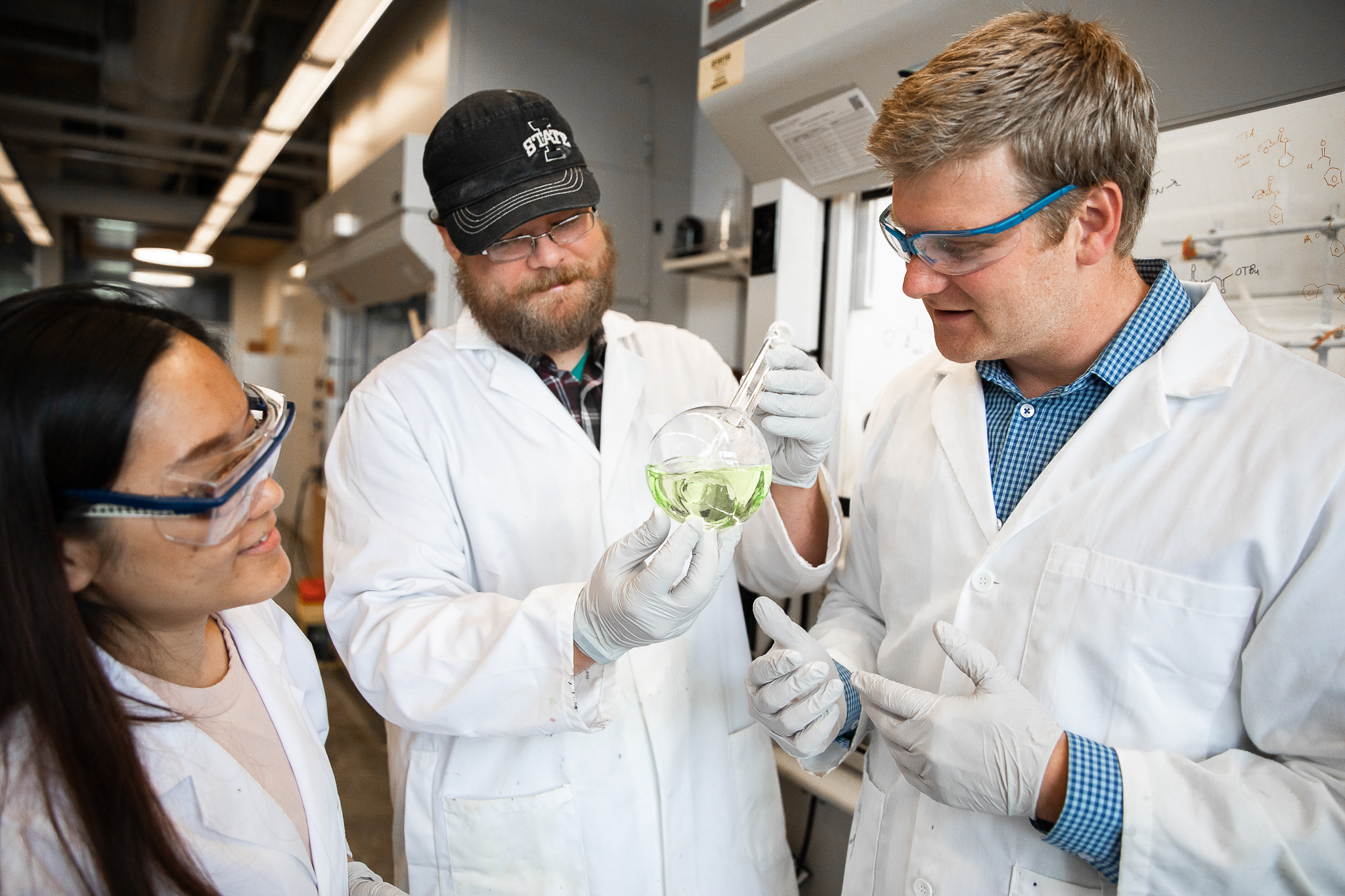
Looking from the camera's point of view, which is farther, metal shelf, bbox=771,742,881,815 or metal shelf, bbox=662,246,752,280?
metal shelf, bbox=662,246,752,280

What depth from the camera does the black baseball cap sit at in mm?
1454

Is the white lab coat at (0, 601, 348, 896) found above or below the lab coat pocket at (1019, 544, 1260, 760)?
below

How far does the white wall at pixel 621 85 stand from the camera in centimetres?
319

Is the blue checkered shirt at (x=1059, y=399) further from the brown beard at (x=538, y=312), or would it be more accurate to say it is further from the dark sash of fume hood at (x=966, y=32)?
the brown beard at (x=538, y=312)

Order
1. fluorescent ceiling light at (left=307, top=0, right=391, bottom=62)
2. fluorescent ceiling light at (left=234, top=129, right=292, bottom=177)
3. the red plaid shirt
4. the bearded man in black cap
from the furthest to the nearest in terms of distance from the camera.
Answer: fluorescent ceiling light at (left=234, top=129, right=292, bottom=177) < fluorescent ceiling light at (left=307, top=0, right=391, bottom=62) < the red plaid shirt < the bearded man in black cap

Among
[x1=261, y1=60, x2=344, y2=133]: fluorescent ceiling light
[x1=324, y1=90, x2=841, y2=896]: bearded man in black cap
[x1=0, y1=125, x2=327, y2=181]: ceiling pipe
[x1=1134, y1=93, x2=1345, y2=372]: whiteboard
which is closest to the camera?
[x1=324, y1=90, x2=841, y2=896]: bearded man in black cap

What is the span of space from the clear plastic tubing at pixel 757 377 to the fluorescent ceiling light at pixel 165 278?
11.5 metres

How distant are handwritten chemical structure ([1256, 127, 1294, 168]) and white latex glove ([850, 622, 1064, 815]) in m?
1.08

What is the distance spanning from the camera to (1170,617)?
96cm

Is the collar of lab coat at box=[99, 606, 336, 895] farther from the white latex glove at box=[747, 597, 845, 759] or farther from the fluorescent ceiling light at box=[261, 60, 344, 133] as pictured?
the fluorescent ceiling light at box=[261, 60, 344, 133]

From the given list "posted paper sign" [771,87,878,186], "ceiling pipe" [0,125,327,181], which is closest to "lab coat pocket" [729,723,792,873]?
"posted paper sign" [771,87,878,186]

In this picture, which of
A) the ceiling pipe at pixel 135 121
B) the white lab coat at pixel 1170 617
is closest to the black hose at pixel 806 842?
the white lab coat at pixel 1170 617

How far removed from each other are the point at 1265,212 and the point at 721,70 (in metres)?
1.24

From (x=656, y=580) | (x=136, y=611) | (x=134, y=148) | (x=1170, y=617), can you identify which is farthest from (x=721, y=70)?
(x=134, y=148)
